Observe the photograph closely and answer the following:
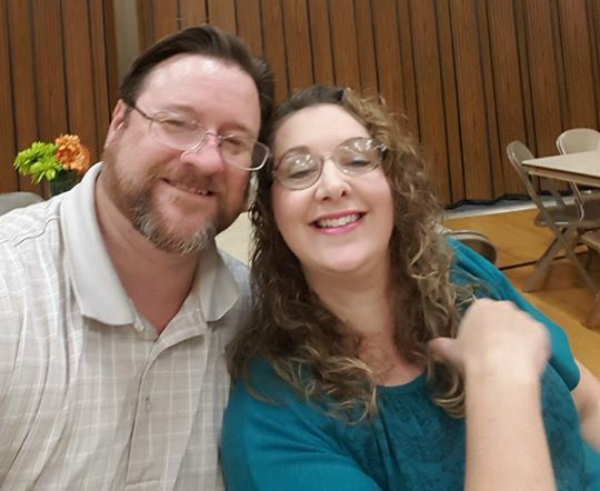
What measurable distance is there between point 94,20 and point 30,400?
15.1 feet

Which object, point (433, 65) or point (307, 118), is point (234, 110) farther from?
point (433, 65)

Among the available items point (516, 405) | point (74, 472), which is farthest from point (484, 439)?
point (74, 472)

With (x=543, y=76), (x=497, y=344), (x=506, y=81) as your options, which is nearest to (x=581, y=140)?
(x=506, y=81)

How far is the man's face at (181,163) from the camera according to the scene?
1.24 m

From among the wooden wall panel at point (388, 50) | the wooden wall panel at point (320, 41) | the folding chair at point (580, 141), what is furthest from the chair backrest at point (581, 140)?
the wooden wall panel at point (320, 41)

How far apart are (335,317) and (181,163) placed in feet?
1.46

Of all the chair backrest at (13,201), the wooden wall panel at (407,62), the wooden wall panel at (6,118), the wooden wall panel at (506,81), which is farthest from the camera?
the wooden wall panel at (506,81)

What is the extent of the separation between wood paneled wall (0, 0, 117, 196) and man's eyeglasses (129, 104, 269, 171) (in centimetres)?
405

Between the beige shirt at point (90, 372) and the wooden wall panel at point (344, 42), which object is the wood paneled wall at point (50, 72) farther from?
the beige shirt at point (90, 372)

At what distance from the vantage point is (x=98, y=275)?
119 centimetres

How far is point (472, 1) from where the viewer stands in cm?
606

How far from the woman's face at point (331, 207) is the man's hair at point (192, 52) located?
5.5 inches

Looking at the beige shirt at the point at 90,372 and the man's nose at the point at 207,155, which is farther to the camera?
the man's nose at the point at 207,155

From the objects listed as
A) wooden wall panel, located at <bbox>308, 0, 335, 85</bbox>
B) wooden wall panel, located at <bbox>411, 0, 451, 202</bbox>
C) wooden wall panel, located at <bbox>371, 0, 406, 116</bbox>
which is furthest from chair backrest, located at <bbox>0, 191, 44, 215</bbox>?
wooden wall panel, located at <bbox>411, 0, 451, 202</bbox>
